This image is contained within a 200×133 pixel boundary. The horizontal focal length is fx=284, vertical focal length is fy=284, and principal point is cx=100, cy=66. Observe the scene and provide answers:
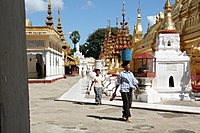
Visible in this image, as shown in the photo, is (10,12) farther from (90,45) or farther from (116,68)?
(90,45)

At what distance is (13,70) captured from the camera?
1771 millimetres

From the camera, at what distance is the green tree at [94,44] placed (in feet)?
309

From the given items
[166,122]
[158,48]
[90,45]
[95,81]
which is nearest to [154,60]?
[158,48]

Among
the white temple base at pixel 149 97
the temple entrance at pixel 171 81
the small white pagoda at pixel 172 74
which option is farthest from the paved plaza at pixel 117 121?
the temple entrance at pixel 171 81

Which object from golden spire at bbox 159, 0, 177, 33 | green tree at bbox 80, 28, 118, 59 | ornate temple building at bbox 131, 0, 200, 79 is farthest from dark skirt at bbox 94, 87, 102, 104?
green tree at bbox 80, 28, 118, 59

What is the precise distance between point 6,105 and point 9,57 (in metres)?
0.29

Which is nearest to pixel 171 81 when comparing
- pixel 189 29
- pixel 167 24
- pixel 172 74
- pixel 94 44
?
pixel 172 74

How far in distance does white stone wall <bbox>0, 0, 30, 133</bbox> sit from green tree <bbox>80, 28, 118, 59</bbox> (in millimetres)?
92074

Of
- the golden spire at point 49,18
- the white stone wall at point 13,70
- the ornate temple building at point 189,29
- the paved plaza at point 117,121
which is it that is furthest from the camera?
the golden spire at point 49,18

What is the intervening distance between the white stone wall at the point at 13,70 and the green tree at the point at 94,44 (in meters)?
92.1

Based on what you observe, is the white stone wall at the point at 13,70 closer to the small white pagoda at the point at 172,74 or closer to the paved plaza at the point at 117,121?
the paved plaza at the point at 117,121

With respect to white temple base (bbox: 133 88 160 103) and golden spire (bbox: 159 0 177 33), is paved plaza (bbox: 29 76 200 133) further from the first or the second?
golden spire (bbox: 159 0 177 33)

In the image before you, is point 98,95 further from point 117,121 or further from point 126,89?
point 126,89

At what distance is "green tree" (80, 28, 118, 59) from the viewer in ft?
309
